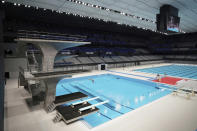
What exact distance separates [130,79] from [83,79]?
370 centimetres

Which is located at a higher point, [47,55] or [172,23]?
[172,23]

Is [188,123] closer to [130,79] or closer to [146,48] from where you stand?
[130,79]

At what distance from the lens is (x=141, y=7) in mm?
7203

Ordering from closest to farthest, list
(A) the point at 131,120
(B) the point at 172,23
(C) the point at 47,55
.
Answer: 1. (A) the point at 131,120
2. (C) the point at 47,55
3. (B) the point at 172,23

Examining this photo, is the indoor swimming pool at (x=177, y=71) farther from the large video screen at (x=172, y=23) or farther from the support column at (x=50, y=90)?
the support column at (x=50, y=90)

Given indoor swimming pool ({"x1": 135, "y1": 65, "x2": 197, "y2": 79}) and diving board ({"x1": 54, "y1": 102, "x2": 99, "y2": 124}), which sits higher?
indoor swimming pool ({"x1": 135, "y1": 65, "x2": 197, "y2": 79})

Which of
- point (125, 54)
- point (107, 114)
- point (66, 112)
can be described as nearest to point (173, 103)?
point (107, 114)

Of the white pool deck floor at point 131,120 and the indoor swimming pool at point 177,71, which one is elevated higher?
the indoor swimming pool at point 177,71

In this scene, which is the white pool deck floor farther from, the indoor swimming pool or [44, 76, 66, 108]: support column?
the indoor swimming pool

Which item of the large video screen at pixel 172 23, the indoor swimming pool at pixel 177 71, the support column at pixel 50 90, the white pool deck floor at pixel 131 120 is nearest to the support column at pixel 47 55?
the support column at pixel 50 90

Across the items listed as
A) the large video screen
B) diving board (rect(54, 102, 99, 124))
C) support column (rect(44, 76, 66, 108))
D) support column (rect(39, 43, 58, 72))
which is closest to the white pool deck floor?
diving board (rect(54, 102, 99, 124))

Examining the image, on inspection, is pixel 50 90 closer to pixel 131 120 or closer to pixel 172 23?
pixel 131 120

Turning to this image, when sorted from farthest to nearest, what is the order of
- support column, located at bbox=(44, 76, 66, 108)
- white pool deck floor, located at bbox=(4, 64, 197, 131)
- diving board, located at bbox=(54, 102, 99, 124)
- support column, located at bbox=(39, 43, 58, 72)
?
1. support column, located at bbox=(39, 43, 58, 72)
2. support column, located at bbox=(44, 76, 66, 108)
3. diving board, located at bbox=(54, 102, 99, 124)
4. white pool deck floor, located at bbox=(4, 64, 197, 131)

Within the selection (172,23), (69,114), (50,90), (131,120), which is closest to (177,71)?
(172,23)
